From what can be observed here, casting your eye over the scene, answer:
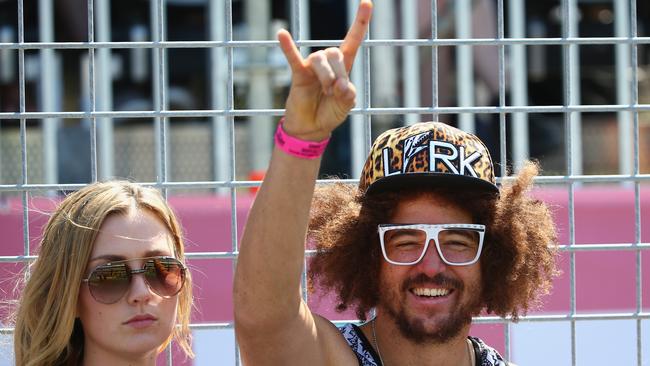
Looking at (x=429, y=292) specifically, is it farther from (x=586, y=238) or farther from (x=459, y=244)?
(x=586, y=238)

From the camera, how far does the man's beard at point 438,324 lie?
190cm

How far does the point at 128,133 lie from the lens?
6.73 metres

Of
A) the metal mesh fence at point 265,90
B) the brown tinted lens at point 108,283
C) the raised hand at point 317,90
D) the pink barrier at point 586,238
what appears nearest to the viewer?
the raised hand at point 317,90

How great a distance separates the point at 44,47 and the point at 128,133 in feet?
14.4

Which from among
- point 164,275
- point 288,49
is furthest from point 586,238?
point 288,49

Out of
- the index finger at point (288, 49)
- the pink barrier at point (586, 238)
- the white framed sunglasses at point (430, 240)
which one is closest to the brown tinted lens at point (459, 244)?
the white framed sunglasses at point (430, 240)

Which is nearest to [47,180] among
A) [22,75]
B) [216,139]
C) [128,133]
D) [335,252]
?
[128,133]

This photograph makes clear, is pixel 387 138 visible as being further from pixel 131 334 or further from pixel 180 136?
pixel 180 136

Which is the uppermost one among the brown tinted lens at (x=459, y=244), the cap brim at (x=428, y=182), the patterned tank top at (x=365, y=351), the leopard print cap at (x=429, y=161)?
the leopard print cap at (x=429, y=161)

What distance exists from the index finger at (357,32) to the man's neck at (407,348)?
598 millimetres

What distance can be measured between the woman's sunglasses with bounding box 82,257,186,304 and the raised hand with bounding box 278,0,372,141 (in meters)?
0.47

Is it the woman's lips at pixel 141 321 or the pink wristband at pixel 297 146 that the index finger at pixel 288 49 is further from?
the woman's lips at pixel 141 321

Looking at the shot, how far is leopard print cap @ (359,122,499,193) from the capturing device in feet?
6.35

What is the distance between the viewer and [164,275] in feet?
6.29
